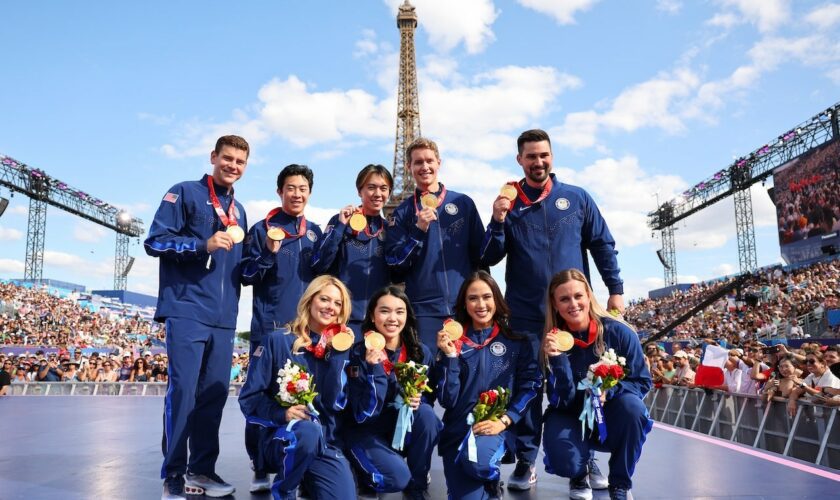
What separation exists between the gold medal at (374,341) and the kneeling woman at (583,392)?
92 cm

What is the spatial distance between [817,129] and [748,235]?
1114 cm

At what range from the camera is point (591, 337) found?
138 inches

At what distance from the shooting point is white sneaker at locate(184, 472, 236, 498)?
3539 mm

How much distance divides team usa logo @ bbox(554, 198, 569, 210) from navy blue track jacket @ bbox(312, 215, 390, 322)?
4.03 feet

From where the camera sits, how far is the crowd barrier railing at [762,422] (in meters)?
5.83

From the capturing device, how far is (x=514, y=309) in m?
3.98

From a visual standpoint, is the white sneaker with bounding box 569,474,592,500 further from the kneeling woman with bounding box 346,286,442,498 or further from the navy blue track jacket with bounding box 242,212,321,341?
the navy blue track jacket with bounding box 242,212,321,341

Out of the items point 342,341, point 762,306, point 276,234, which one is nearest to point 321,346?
point 342,341

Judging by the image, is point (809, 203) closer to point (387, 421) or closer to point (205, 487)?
point (387, 421)

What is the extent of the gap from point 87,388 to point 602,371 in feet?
44.3

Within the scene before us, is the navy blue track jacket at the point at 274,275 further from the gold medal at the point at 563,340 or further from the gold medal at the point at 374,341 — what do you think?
the gold medal at the point at 563,340

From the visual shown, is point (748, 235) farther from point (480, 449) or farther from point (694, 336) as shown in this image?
point (480, 449)

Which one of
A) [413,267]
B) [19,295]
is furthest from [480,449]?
[19,295]

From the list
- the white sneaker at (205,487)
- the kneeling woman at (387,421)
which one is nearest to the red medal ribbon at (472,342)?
the kneeling woman at (387,421)
